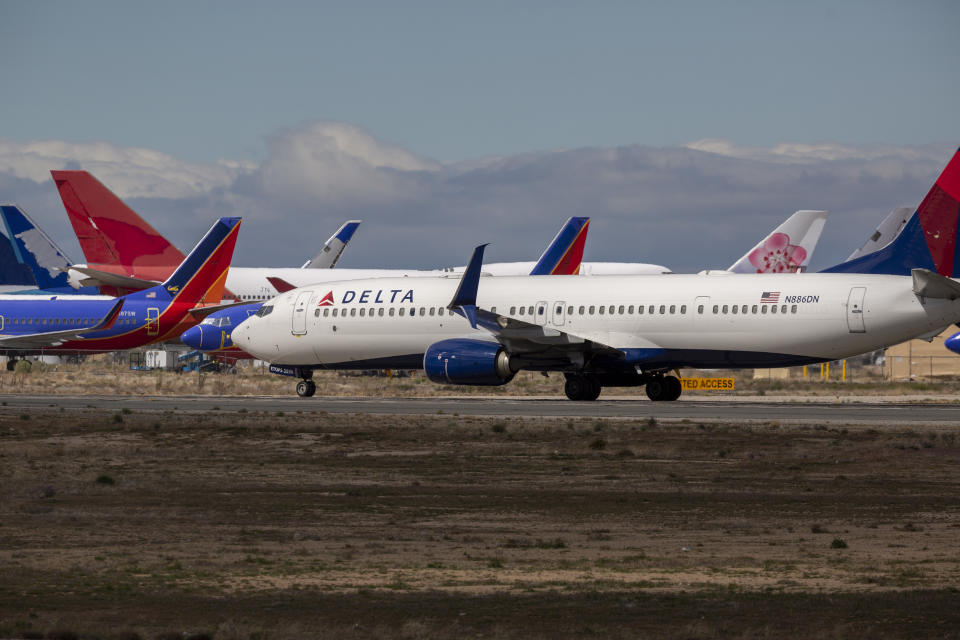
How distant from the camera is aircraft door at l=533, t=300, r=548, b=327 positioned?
40125mm

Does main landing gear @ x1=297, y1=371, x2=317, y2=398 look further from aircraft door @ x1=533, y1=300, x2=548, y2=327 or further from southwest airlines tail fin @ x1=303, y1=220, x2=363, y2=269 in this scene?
southwest airlines tail fin @ x1=303, y1=220, x2=363, y2=269

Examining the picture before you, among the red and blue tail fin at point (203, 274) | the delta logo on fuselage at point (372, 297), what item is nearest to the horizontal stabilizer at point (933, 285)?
the delta logo on fuselage at point (372, 297)

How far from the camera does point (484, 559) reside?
13.2 metres

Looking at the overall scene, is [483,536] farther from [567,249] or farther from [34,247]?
[34,247]

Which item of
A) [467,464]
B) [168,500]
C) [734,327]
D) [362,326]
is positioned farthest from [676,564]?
[362,326]

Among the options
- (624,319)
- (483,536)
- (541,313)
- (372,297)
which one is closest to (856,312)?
(624,319)

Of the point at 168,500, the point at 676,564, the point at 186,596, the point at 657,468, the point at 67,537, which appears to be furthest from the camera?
the point at 657,468

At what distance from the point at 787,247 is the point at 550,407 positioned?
86.1 feet

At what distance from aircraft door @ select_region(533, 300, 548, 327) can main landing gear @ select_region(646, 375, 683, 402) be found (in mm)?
3960

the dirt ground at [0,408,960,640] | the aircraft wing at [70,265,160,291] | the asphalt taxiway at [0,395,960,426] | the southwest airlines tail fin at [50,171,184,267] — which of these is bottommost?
the dirt ground at [0,408,960,640]

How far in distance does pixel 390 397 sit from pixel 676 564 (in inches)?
1347

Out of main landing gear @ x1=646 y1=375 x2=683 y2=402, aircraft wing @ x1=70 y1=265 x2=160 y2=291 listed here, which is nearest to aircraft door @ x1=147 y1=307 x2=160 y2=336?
aircraft wing @ x1=70 y1=265 x2=160 y2=291

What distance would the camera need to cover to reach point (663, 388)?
135 ft

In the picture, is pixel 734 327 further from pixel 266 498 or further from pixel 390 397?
pixel 266 498
